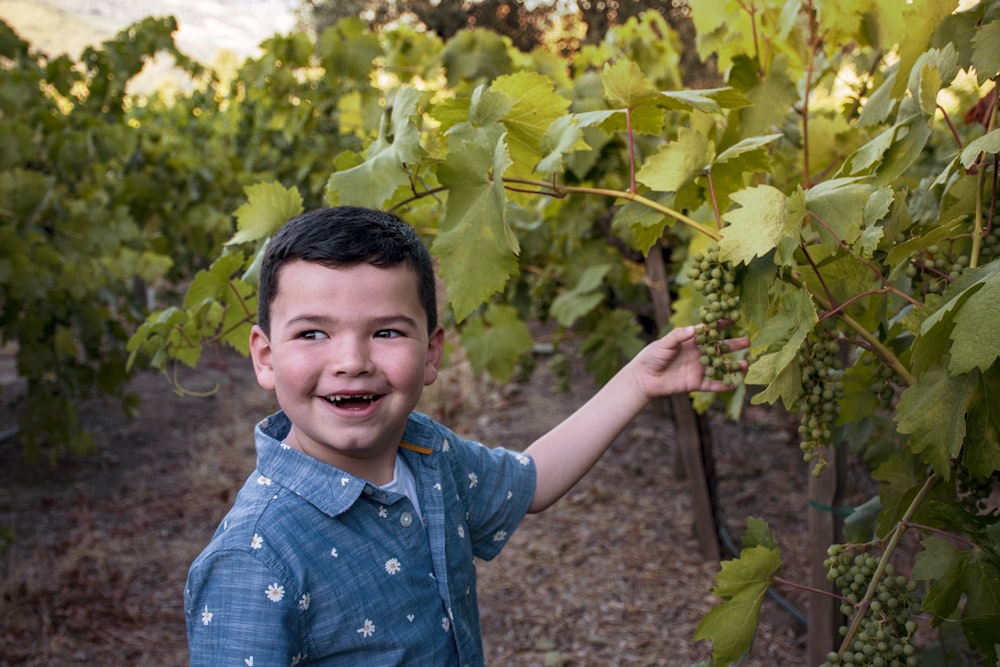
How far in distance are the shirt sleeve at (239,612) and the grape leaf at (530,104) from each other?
0.81 meters

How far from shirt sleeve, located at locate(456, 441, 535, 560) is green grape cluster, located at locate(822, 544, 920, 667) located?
0.60 metres

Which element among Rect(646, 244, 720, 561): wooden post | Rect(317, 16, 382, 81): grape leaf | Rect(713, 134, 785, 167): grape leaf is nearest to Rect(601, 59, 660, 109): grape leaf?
Rect(713, 134, 785, 167): grape leaf

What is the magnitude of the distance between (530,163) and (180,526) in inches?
138

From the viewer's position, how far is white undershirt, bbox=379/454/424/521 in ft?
5.01

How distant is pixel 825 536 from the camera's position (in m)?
2.55

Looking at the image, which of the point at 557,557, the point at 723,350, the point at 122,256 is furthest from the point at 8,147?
the point at 723,350

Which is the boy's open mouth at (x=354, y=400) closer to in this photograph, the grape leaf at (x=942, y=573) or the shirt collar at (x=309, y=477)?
the shirt collar at (x=309, y=477)

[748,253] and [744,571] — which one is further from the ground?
[748,253]

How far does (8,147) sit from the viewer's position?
3.98 meters

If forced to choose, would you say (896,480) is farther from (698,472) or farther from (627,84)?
(698,472)

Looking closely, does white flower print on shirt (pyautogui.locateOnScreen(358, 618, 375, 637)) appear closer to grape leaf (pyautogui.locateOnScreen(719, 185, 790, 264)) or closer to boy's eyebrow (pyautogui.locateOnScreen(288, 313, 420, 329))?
boy's eyebrow (pyautogui.locateOnScreen(288, 313, 420, 329))

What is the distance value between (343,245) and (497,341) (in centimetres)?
239

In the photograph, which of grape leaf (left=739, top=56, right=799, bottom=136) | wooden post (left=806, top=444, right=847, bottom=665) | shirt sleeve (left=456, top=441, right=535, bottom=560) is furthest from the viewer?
wooden post (left=806, top=444, right=847, bottom=665)

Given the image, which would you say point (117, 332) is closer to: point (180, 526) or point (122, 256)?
point (122, 256)
